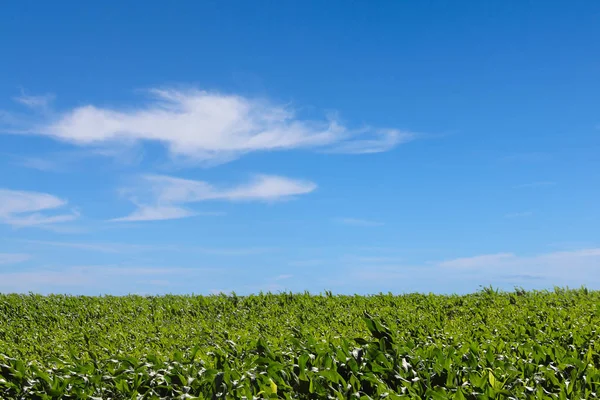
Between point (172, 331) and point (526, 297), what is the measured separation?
22.8ft

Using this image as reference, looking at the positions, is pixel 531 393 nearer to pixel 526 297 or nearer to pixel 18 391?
pixel 18 391

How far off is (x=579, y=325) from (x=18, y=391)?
23.0 ft

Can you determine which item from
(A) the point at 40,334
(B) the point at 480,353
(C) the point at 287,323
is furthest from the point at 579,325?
(A) the point at 40,334

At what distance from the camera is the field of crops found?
15.5ft

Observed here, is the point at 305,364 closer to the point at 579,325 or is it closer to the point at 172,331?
the point at 579,325

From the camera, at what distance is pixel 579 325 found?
8508 mm

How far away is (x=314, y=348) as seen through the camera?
552 cm

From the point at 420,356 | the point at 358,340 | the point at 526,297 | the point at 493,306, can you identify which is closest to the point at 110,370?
the point at 358,340

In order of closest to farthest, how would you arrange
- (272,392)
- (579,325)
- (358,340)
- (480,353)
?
(272,392), (358,340), (480,353), (579,325)

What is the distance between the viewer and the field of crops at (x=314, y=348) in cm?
471

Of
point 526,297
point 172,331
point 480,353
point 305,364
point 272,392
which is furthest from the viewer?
point 526,297

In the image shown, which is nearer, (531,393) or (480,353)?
(531,393)

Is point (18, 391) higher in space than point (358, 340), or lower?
lower

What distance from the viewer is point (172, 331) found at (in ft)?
36.7
